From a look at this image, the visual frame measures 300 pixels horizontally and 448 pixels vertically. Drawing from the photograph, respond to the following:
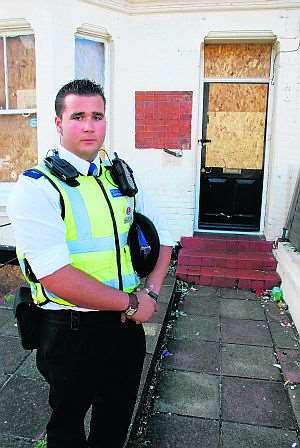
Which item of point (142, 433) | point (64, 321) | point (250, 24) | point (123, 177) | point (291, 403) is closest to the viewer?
point (64, 321)

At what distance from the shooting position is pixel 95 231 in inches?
62.8

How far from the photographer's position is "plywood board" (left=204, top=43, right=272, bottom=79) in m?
5.58

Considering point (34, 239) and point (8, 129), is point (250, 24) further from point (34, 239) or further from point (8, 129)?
point (34, 239)

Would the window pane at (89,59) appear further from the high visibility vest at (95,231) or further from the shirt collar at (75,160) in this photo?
the high visibility vest at (95,231)

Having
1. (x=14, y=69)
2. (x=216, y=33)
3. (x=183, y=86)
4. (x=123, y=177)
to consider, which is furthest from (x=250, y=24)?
(x=123, y=177)

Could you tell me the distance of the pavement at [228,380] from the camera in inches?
104

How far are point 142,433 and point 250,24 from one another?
197 inches

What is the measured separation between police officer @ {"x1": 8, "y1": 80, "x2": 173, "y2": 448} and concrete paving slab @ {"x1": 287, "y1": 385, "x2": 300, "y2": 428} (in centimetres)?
162

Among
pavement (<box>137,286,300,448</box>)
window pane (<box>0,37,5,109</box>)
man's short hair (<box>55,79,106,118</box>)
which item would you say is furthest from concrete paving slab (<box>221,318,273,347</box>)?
window pane (<box>0,37,5,109</box>)

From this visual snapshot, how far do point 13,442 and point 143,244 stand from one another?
159cm

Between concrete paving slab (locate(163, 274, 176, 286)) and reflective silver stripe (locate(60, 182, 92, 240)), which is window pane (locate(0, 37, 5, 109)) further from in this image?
reflective silver stripe (locate(60, 182, 92, 240))

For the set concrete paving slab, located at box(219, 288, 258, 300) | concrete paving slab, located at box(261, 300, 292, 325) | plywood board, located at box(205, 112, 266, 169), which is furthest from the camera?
plywood board, located at box(205, 112, 266, 169)

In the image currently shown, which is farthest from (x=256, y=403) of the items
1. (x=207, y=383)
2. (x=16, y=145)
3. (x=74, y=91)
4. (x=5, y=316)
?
(x=16, y=145)

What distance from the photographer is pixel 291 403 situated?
2.95m
